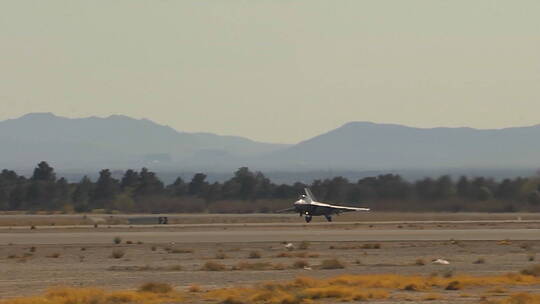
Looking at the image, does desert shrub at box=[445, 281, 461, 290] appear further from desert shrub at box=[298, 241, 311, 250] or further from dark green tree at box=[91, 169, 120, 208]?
dark green tree at box=[91, 169, 120, 208]

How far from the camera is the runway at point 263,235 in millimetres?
67125

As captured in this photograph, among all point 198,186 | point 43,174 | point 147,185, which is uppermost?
point 43,174

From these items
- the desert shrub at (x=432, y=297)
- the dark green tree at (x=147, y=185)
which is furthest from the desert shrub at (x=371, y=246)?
the dark green tree at (x=147, y=185)

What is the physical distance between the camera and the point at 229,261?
5125 cm

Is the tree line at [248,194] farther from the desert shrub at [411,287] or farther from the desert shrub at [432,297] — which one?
the desert shrub at [432,297]

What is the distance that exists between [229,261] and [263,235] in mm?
21236

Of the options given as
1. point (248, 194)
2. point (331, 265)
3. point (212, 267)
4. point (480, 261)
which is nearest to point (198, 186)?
point (248, 194)

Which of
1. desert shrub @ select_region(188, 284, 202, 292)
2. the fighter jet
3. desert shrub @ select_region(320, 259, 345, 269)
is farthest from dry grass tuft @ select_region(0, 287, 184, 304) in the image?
the fighter jet

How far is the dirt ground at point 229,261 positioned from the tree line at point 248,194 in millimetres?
32187

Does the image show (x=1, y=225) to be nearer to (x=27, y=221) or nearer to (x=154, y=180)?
(x=27, y=221)

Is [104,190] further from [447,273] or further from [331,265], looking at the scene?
[447,273]

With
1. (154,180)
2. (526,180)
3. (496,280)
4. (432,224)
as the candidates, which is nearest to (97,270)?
(496,280)

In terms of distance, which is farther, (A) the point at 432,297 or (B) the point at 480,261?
(B) the point at 480,261

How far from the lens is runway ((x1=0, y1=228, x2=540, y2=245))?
67125 mm
